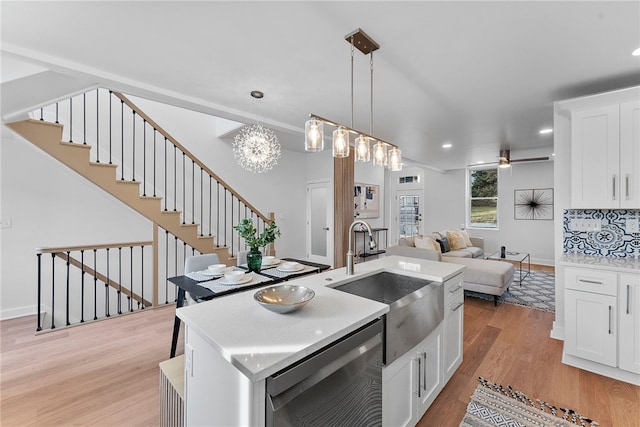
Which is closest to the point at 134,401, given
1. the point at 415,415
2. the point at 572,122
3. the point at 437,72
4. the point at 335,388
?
the point at 335,388

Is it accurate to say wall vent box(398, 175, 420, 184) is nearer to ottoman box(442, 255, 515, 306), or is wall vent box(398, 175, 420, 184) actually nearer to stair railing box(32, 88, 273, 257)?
ottoman box(442, 255, 515, 306)

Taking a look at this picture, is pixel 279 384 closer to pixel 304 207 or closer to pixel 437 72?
pixel 437 72

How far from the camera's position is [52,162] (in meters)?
3.82

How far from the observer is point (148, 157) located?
4574 mm

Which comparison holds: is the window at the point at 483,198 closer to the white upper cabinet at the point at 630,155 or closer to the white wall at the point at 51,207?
the white upper cabinet at the point at 630,155

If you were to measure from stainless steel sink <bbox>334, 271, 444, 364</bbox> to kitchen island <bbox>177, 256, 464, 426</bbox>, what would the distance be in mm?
179

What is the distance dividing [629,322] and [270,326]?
289 cm

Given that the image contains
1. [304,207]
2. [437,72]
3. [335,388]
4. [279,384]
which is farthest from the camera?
[304,207]

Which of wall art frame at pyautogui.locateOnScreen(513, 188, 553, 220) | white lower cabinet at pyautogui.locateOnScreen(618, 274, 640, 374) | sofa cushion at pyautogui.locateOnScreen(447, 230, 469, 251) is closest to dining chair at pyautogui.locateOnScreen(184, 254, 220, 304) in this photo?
white lower cabinet at pyautogui.locateOnScreen(618, 274, 640, 374)

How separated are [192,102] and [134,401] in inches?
108

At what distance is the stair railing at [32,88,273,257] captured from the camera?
13.0 feet

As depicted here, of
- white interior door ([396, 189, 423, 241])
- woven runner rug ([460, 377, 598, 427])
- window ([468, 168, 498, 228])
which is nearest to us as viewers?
woven runner rug ([460, 377, 598, 427])

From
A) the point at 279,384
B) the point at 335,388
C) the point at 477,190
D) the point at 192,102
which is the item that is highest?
the point at 192,102

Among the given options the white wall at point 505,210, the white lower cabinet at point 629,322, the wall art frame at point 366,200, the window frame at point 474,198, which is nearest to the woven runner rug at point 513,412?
the white lower cabinet at point 629,322
